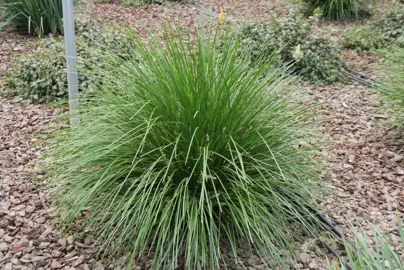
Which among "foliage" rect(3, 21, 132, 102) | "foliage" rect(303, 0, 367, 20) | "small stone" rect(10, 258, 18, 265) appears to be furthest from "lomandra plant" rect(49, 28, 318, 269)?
"foliage" rect(303, 0, 367, 20)

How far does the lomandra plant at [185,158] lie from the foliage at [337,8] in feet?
16.2

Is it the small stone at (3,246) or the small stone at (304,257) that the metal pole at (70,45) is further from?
the small stone at (304,257)

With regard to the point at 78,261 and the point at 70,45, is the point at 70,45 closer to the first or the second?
the point at 70,45

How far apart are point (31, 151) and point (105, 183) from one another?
50.1 inches

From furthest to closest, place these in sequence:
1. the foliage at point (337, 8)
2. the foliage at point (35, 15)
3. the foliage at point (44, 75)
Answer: the foliage at point (337, 8) → the foliage at point (35, 15) → the foliage at point (44, 75)

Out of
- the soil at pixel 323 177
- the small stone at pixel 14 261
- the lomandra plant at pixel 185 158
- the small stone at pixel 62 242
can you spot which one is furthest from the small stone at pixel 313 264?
the small stone at pixel 14 261

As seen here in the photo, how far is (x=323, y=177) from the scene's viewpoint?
2.87 metres

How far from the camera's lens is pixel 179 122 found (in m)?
2.18

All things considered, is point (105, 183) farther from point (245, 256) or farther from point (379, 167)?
point (379, 167)

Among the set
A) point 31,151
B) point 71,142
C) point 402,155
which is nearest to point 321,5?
point 402,155

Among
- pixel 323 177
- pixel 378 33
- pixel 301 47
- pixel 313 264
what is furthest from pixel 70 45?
pixel 378 33

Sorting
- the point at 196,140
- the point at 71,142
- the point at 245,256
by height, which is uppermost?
the point at 196,140

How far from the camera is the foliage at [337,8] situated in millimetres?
6806

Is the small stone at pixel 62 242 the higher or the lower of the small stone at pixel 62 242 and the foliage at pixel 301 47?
the lower
